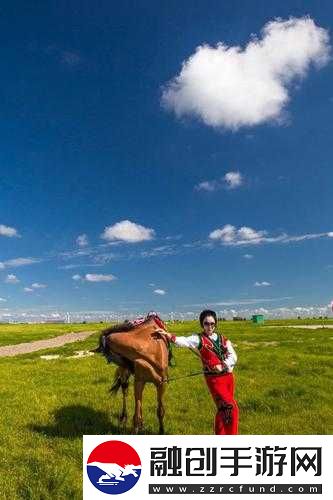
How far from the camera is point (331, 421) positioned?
1327 centimetres

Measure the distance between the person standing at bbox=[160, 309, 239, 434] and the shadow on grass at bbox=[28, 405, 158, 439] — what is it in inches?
144

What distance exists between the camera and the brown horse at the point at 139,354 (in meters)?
11.2

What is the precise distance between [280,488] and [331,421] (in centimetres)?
684

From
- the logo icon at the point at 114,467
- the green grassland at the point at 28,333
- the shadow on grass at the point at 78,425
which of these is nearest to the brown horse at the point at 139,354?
the shadow on grass at the point at 78,425

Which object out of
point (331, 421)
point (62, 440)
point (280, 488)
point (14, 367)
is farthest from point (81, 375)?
point (280, 488)

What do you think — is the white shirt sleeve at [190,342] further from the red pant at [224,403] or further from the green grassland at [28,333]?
the green grassland at [28,333]

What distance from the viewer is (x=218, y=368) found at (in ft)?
30.3

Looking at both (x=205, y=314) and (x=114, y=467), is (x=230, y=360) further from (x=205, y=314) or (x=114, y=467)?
(x=114, y=467)

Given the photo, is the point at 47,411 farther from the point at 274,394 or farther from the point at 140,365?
the point at 274,394

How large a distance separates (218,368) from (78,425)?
5.19 m

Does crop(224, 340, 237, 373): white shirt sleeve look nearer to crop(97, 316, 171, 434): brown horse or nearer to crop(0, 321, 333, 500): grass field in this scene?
crop(97, 316, 171, 434): brown horse

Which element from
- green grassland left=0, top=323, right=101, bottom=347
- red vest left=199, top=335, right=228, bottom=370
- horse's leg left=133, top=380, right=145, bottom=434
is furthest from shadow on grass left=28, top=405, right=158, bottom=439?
green grassland left=0, top=323, right=101, bottom=347

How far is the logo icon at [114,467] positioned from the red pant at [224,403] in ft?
7.15

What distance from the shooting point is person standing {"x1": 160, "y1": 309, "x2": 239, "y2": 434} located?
361 inches
